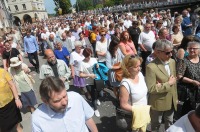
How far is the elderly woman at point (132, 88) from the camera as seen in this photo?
2.89 meters

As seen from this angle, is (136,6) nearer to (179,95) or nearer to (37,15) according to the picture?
(179,95)

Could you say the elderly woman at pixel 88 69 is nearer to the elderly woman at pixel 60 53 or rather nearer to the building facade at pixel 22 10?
the elderly woman at pixel 60 53

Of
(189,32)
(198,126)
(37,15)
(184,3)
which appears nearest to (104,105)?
(198,126)

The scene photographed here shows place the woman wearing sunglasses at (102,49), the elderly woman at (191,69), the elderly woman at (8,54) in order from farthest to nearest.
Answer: the elderly woman at (8,54) → the woman wearing sunglasses at (102,49) → the elderly woman at (191,69)

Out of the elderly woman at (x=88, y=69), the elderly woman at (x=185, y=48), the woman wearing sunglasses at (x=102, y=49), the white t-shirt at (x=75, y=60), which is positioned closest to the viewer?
the elderly woman at (x=185, y=48)

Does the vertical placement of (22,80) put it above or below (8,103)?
above

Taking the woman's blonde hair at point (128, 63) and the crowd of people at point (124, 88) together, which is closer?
the crowd of people at point (124, 88)

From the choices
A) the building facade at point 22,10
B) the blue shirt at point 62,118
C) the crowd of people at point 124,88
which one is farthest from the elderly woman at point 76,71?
the building facade at point 22,10

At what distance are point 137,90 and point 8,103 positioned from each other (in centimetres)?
253

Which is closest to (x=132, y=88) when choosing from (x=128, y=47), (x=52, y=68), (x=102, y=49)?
(x=52, y=68)

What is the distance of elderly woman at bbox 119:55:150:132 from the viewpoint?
2.89 m

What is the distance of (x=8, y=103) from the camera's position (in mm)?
3934

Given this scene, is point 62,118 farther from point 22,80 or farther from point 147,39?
point 147,39

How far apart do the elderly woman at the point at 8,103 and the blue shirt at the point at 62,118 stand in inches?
77.2
